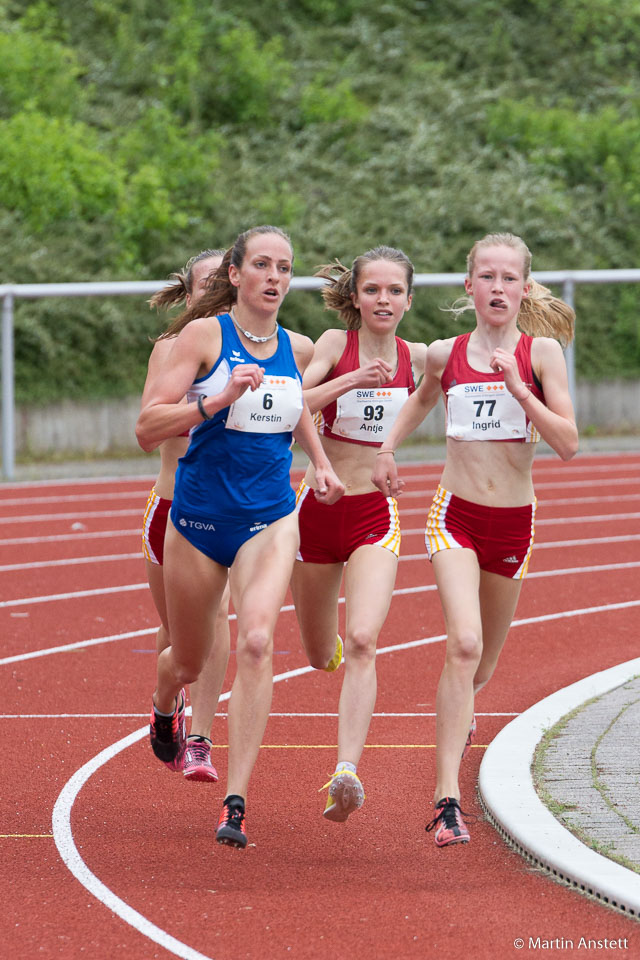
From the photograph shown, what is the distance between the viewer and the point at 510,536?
5.87 m

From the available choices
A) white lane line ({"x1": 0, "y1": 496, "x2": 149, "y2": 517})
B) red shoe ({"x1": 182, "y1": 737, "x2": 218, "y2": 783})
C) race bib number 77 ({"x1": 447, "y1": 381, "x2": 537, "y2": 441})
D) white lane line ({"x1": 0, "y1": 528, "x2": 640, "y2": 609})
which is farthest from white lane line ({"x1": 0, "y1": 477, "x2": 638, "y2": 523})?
race bib number 77 ({"x1": 447, "y1": 381, "x2": 537, "y2": 441})

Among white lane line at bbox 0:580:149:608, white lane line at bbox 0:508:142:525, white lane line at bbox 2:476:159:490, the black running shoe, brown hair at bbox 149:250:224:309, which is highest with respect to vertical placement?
brown hair at bbox 149:250:224:309

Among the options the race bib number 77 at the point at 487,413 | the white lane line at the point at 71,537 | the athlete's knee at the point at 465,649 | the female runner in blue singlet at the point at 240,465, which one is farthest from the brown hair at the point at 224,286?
the white lane line at the point at 71,537

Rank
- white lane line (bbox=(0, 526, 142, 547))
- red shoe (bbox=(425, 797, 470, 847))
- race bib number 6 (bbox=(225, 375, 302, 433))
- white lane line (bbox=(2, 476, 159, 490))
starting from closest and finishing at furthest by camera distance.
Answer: red shoe (bbox=(425, 797, 470, 847))
race bib number 6 (bbox=(225, 375, 302, 433))
white lane line (bbox=(0, 526, 142, 547))
white lane line (bbox=(2, 476, 159, 490))

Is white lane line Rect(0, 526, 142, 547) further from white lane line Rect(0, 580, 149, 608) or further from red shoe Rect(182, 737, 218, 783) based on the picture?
red shoe Rect(182, 737, 218, 783)

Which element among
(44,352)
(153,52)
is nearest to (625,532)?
(44,352)

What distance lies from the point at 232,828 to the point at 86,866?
65 cm

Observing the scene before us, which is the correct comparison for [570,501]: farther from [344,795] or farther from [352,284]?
[344,795]

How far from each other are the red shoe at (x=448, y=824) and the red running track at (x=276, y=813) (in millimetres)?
124

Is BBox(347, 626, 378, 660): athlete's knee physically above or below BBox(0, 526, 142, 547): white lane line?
above

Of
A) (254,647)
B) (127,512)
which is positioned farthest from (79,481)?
(254,647)

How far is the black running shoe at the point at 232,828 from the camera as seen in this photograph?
192 inches

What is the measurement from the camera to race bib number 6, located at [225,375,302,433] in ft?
17.6

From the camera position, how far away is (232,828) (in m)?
4.90
